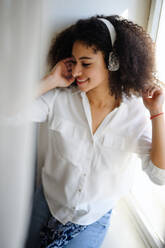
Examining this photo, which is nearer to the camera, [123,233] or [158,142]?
[158,142]

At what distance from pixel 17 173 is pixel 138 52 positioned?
25.5 inches

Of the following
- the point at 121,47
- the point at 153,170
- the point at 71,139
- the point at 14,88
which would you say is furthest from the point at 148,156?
the point at 14,88

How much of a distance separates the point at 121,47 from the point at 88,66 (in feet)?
0.47

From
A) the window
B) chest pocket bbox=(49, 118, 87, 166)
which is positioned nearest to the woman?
chest pocket bbox=(49, 118, 87, 166)

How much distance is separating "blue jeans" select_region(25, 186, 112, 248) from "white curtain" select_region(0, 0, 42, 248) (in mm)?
465

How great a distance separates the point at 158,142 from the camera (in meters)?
0.85

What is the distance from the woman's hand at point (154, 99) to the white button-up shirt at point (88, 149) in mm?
63

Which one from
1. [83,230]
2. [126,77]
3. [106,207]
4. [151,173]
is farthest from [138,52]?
[83,230]

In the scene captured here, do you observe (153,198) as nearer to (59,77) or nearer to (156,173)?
(156,173)

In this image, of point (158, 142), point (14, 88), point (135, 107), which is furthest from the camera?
point (135, 107)

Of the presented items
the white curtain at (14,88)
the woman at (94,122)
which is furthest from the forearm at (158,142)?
the white curtain at (14,88)

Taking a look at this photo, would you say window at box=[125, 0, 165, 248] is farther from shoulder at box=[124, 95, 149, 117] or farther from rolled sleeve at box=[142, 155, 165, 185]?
rolled sleeve at box=[142, 155, 165, 185]

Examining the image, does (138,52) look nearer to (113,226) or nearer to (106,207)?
(106,207)

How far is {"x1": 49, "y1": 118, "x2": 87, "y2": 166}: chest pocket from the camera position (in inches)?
39.4
